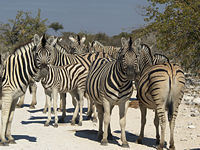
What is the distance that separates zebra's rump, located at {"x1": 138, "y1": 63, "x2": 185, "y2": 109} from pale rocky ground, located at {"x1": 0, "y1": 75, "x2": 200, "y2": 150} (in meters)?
1.24

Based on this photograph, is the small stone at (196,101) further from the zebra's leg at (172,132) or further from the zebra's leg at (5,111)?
the zebra's leg at (5,111)

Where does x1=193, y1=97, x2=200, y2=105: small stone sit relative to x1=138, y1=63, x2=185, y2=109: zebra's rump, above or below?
below

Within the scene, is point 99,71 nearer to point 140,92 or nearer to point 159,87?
point 140,92

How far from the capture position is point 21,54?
7492mm

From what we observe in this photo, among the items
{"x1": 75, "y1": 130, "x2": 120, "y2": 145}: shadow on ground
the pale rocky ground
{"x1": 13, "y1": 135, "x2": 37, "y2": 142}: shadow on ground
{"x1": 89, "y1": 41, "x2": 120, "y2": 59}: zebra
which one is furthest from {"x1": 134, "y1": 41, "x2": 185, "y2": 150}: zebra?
{"x1": 89, "y1": 41, "x2": 120, "y2": 59}: zebra

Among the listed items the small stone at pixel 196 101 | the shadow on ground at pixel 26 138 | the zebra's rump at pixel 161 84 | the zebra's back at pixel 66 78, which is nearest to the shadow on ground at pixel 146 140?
the zebra's rump at pixel 161 84

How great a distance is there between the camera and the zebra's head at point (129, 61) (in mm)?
7207

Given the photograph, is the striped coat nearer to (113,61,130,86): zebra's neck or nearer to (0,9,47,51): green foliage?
(113,61,130,86): zebra's neck

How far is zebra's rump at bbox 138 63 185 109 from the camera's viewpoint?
7.55m

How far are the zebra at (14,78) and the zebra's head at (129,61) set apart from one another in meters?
1.69

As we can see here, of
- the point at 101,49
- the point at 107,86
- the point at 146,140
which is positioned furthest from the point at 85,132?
the point at 101,49

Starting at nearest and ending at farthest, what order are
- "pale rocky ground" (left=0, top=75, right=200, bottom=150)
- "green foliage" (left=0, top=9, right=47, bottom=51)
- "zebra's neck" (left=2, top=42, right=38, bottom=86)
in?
1. "zebra's neck" (left=2, top=42, right=38, bottom=86)
2. "pale rocky ground" (left=0, top=75, right=200, bottom=150)
3. "green foliage" (left=0, top=9, right=47, bottom=51)

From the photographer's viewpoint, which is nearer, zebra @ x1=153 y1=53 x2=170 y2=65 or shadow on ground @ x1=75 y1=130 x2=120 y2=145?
shadow on ground @ x1=75 y1=130 x2=120 y2=145

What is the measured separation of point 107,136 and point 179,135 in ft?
7.06
